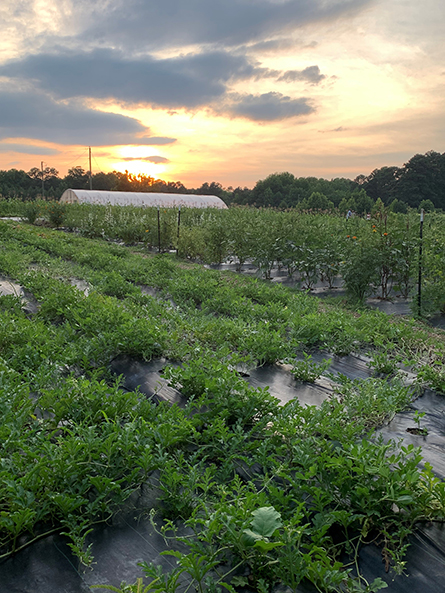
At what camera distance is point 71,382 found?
319cm

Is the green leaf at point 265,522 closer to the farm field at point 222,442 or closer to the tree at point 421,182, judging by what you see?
the farm field at point 222,442

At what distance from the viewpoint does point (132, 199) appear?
30.8m

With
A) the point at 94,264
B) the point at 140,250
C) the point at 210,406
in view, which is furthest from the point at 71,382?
the point at 140,250

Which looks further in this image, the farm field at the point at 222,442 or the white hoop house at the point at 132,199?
the white hoop house at the point at 132,199

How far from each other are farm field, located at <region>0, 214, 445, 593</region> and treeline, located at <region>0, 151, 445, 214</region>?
108 ft

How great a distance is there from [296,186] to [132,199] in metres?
24.7

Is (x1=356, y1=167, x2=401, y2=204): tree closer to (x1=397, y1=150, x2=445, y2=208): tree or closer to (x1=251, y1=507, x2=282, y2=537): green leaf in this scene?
(x1=397, y1=150, x2=445, y2=208): tree

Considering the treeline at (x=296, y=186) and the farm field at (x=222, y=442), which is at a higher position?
the treeline at (x=296, y=186)

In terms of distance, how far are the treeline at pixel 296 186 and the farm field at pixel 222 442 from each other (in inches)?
1292

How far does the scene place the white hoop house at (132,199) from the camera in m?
28.5

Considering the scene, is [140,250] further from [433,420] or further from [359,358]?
[433,420]

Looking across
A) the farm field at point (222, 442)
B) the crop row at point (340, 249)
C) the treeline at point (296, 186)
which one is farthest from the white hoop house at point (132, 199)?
the farm field at point (222, 442)

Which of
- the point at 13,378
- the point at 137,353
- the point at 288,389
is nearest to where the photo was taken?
the point at 13,378

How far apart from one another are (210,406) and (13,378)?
5.28 feet
